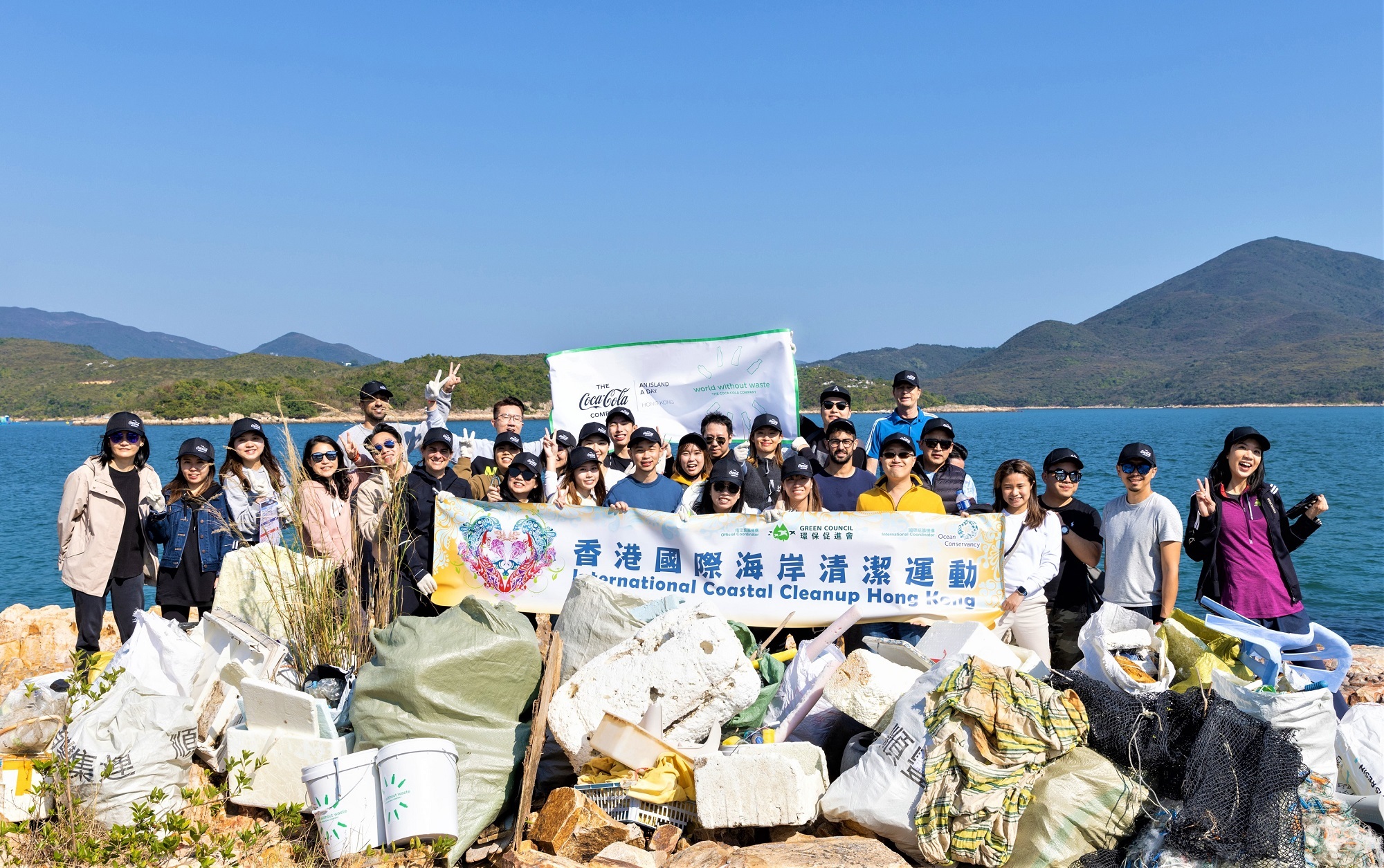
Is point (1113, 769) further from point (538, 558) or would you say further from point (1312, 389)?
point (1312, 389)

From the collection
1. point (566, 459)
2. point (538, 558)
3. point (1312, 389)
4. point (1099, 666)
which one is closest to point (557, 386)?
point (566, 459)

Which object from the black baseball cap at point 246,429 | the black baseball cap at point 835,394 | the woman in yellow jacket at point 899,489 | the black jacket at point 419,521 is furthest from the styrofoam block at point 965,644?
the black baseball cap at point 246,429

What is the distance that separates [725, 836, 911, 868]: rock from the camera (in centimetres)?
402

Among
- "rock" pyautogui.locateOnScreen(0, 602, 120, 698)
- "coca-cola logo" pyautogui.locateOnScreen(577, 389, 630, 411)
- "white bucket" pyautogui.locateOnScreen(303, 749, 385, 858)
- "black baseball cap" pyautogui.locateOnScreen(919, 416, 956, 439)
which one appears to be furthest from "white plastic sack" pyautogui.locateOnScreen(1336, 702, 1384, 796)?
"rock" pyautogui.locateOnScreen(0, 602, 120, 698)

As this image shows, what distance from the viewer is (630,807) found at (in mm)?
4461

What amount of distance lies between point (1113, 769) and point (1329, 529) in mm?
24706

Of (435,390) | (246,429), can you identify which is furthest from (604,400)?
(246,429)

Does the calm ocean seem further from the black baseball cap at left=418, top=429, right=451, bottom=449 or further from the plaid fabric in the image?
the plaid fabric

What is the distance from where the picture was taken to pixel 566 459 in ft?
26.0

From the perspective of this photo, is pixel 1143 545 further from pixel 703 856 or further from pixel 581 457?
pixel 581 457

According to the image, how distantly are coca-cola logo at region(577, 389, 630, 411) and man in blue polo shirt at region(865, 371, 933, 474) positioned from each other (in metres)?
2.93

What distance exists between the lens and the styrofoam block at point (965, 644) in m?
5.21

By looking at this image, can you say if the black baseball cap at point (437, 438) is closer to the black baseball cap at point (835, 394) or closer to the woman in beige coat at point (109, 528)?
the woman in beige coat at point (109, 528)

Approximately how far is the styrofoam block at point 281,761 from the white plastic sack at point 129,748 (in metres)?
0.28
